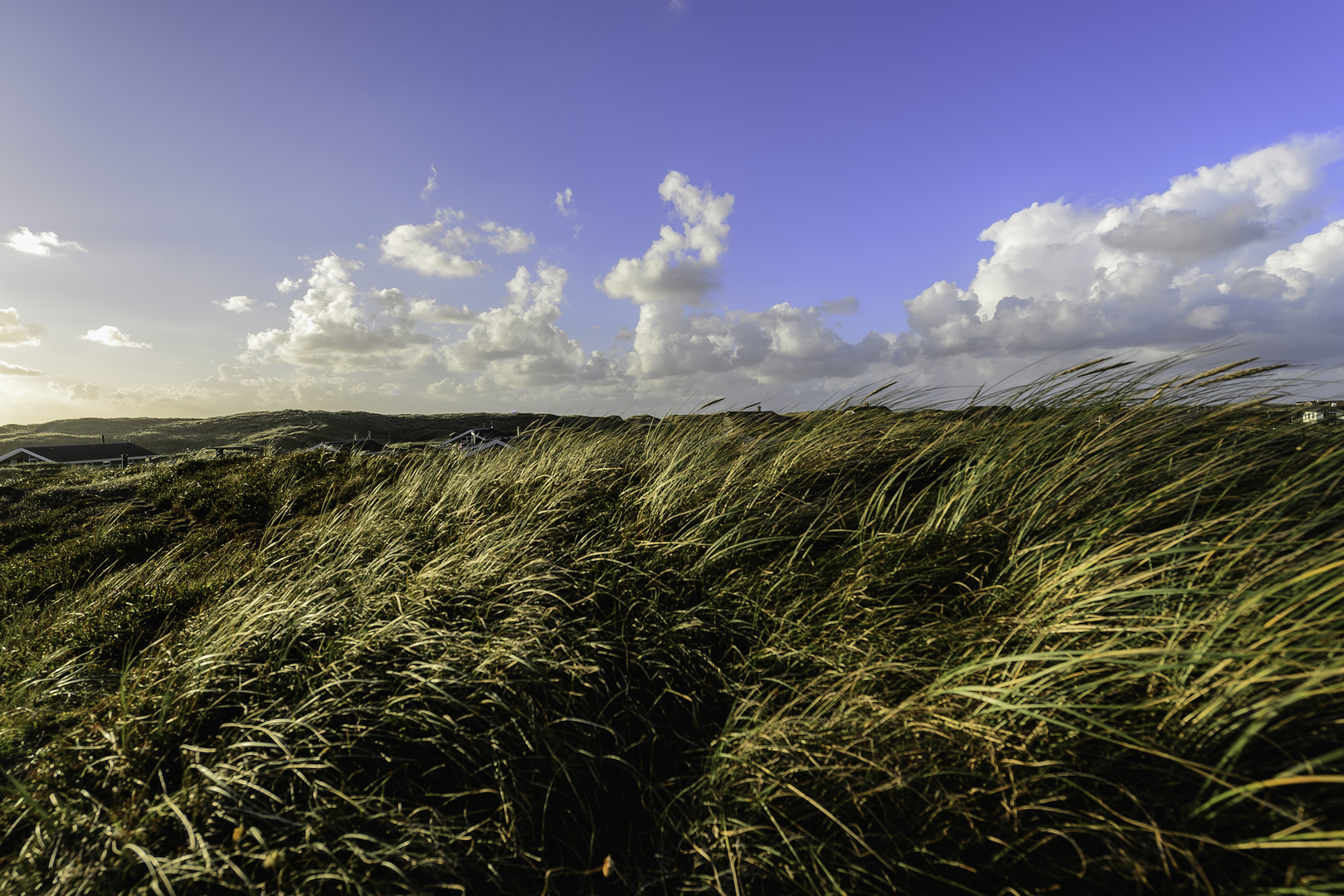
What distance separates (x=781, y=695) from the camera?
8.21 feet

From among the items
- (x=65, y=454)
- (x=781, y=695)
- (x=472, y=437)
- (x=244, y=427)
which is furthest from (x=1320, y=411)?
(x=244, y=427)

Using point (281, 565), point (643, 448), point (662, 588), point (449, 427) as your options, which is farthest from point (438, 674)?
point (449, 427)

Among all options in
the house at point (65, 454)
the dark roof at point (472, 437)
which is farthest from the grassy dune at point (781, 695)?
the house at point (65, 454)

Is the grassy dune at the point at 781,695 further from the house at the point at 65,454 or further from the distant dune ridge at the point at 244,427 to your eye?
the distant dune ridge at the point at 244,427

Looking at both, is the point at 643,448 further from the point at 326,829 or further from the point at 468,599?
the point at 326,829

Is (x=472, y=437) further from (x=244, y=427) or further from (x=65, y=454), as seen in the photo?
(x=244, y=427)

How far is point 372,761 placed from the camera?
2328mm

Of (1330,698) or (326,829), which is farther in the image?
(326,829)

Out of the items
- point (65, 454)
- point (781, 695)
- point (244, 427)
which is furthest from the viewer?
point (244, 427)

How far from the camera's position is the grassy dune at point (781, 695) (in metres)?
1.75

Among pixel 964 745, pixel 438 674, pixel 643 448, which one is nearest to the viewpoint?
pixel 964 745

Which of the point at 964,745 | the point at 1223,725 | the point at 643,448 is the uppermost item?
the point at 643,448

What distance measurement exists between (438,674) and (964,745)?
2.07 meters

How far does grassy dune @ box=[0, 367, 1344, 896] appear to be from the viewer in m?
1.75
